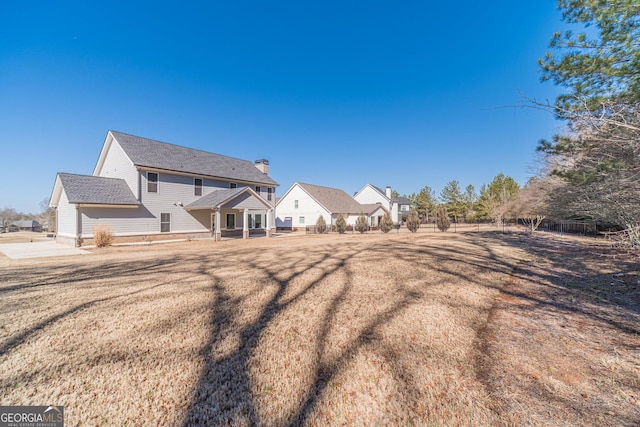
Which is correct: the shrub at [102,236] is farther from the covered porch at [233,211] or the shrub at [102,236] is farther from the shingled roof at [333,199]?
the shingled roof at [333,199]

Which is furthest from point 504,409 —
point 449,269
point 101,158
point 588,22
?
point 101,158

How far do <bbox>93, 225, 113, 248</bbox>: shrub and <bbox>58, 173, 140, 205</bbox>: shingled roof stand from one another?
5.17ft

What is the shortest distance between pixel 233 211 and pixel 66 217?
34.4ft

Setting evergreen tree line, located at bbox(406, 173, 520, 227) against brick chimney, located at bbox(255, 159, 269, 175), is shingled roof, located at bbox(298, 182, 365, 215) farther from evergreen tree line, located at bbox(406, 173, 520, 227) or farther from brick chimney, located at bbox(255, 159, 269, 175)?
evergreen tree line, located at bbox(406, 173, 520, 227)

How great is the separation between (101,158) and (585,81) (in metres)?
27.2

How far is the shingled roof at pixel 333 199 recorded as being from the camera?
1269 inches

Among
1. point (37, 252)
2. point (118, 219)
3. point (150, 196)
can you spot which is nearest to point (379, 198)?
point (150, 196)

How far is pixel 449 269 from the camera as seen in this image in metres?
7.80

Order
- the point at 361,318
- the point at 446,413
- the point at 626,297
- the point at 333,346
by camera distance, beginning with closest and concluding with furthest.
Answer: the point at 446,413, the point at 333,346, the point at 361,318, the point at 626,297

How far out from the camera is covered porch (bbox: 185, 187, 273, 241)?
19.0 metres

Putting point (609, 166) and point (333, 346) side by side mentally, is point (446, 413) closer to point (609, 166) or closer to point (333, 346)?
point (333, 346)

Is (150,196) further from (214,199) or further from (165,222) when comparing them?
(214,199)

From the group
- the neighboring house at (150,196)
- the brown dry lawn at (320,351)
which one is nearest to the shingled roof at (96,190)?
the neighboring house at (150,196)

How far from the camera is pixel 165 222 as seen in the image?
721 inches
